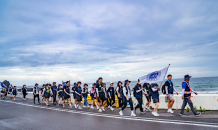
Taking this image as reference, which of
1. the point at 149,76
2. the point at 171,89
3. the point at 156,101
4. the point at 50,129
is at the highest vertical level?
the point at 149,76

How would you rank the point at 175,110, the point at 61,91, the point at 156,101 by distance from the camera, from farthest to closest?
the point at 61,91
the point at 175,110
the point at 156,101

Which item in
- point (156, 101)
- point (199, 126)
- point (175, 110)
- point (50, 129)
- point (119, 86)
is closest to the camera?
point (199, 126)

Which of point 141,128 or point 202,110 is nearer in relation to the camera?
point 141,128

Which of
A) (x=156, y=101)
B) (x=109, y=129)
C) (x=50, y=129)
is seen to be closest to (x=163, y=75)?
(x=156, y=101)

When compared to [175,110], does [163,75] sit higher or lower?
higher

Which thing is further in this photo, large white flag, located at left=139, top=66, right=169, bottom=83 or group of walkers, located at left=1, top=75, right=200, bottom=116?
large white flag, located at left=139, top=66, right=169, bottom=83

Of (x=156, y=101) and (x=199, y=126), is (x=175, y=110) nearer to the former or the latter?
(x=156, y=101)

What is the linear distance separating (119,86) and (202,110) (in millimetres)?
4918

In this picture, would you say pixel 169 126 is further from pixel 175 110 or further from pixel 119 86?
pixel 119 86

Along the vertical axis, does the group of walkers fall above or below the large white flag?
below

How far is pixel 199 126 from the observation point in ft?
21.5

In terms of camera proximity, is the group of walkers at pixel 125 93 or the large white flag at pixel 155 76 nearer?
the group of walkers at pixel 125 93

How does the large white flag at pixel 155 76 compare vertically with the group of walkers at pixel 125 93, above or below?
above

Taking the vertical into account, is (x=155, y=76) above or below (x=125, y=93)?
above
